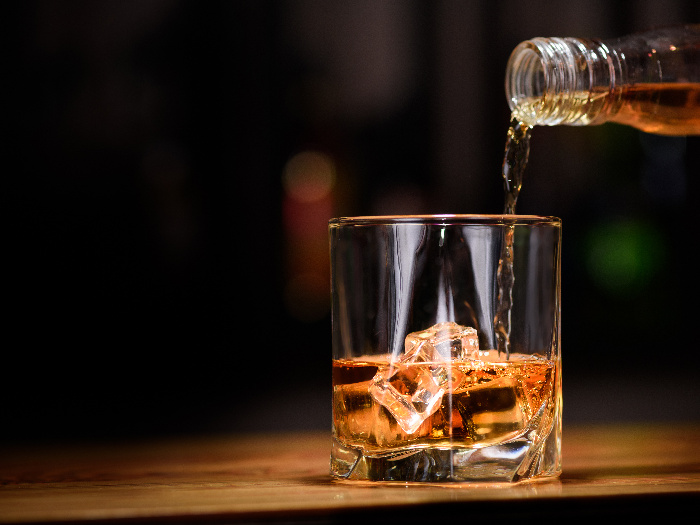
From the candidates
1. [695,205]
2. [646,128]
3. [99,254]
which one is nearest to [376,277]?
[646,128]

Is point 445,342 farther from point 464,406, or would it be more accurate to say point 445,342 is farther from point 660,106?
point 660,106

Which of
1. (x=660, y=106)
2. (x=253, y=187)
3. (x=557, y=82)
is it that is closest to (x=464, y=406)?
(x=557, y=82)

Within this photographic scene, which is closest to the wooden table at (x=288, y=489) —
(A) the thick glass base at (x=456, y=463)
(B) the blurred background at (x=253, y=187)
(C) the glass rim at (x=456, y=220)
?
(A) the thick glass base at (x=456, y=463)

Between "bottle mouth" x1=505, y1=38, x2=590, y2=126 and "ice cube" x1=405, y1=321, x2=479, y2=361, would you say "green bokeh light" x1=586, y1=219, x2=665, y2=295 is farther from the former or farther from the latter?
"ice cube" x1=405, y1=321, x2=479, y2=361

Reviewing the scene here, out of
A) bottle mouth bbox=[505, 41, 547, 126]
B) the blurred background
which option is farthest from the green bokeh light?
bottle mouth bbox=[505, 41, 547, 126]

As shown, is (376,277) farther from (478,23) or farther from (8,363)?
(478,23)

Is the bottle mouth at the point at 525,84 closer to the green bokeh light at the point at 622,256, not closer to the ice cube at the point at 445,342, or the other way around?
the ice cube at the point at 445,342
